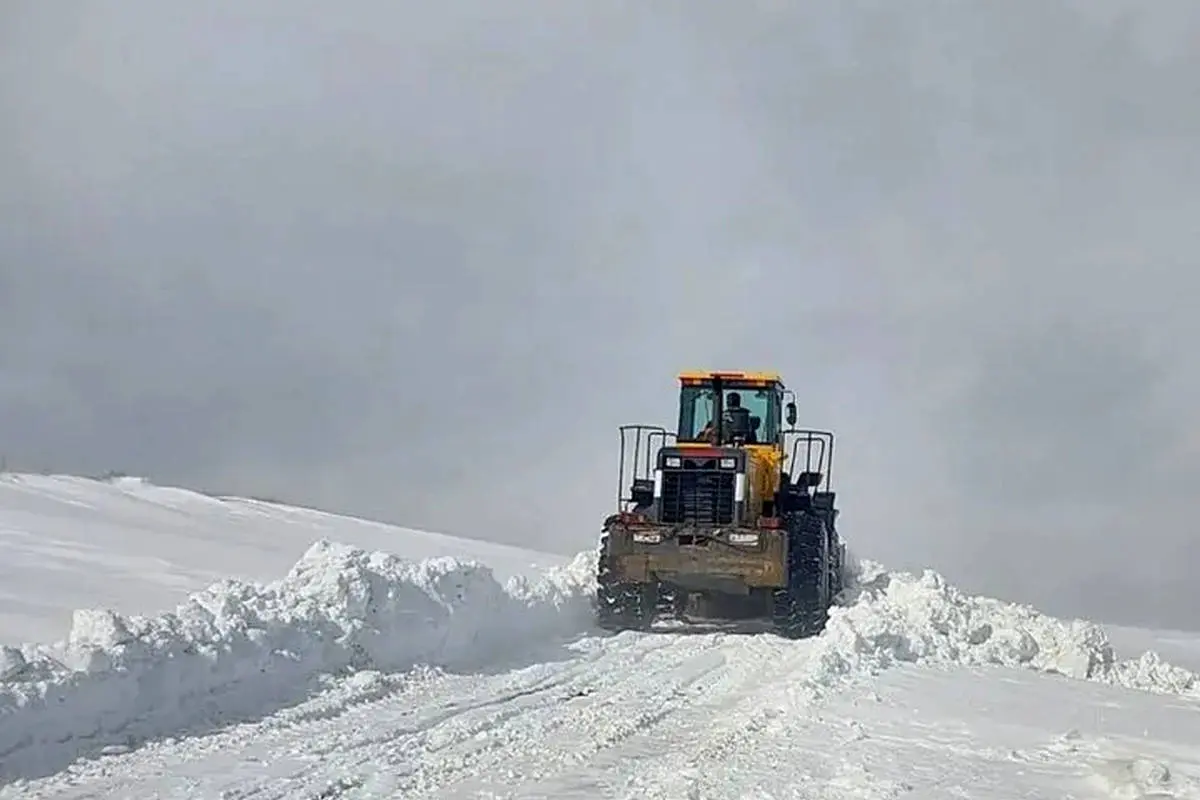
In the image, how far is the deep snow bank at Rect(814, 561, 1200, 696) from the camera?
12797 millimetres

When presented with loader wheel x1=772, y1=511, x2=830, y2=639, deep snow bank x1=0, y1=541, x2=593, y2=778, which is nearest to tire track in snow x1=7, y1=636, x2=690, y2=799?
deep snow bank x1=0, y1=541, x2=593, y2=778

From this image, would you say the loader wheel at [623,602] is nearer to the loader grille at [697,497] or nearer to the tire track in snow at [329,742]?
the loader grille at [697,497]

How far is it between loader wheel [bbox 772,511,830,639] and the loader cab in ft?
5.10

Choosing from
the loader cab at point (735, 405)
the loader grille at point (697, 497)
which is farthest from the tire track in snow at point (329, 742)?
the loader cab at point (735, 405)

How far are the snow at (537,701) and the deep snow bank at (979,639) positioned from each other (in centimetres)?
4

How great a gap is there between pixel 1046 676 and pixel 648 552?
4.89 m

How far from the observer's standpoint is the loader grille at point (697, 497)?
16094mm

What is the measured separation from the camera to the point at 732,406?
1783cm

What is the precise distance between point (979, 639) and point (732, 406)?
16.9 feet

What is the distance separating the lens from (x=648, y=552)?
607 inches

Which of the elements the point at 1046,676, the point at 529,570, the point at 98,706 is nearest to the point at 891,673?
the point at 1046,676

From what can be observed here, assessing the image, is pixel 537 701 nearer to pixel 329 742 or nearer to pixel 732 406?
pixel 329 742

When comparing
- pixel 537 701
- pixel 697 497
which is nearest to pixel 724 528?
pixel 697 497

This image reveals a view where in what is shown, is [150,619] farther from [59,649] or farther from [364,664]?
[364,664]
